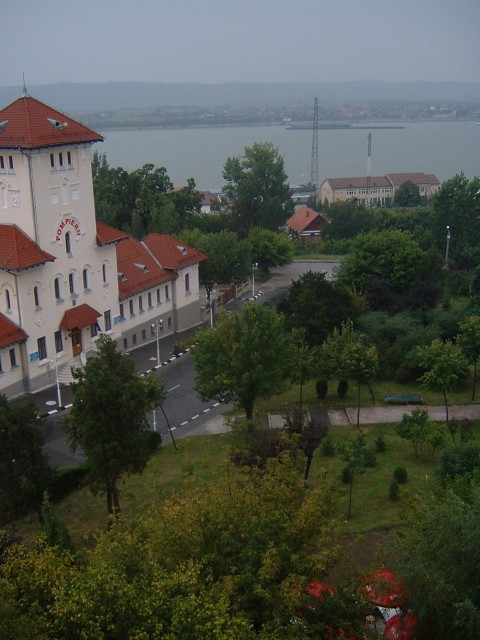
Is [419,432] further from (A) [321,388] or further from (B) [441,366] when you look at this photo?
(A) [321,388]

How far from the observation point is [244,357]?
24469 mm

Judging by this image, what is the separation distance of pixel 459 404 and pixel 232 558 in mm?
18254

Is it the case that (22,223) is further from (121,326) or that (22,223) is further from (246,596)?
(246,596)

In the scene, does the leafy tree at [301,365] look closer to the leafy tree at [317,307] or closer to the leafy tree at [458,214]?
the leafy tree at [317,307]

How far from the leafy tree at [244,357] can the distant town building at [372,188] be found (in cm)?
8419

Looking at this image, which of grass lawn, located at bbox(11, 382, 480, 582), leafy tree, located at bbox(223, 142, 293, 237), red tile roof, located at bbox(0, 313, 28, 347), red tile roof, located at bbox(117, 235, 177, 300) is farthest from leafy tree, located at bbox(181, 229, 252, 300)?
grass lawn, located at bbox(11, 382, 480, 582)

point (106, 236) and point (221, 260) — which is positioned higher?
point (106, 236)

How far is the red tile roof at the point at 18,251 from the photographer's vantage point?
2864 centimetres

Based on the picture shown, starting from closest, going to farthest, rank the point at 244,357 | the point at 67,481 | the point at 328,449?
the point at 67,481 → the point at 328,449 → the point at 244,357

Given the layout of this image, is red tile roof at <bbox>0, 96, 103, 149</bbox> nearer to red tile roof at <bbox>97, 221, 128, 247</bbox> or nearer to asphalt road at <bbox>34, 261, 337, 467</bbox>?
red tile roof at <bbox>97, 221, 128, 247</bbox>

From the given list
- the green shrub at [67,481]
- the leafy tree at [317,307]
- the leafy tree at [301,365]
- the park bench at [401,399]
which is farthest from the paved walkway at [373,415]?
the green shrub at [67,481]

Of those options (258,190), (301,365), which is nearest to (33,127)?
(301,365)

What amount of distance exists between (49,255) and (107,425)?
43.4 feet

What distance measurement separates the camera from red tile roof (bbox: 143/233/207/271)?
3862 centimetres
